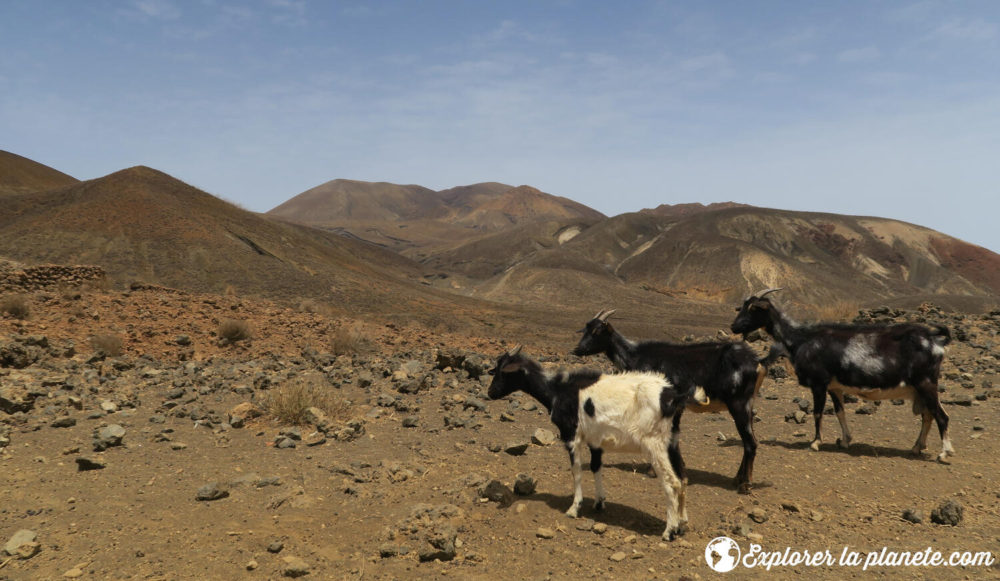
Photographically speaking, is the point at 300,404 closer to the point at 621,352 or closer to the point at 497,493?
the point at 497,493

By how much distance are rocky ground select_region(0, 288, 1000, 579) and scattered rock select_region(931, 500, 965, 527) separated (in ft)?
0.07

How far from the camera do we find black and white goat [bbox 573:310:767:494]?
285 inches

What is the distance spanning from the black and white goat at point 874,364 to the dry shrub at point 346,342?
11.9 m

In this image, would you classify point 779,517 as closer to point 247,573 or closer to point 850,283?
point 247,573

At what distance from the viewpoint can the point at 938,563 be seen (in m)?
5.25

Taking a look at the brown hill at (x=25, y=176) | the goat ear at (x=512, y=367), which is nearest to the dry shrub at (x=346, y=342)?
the goat ear at (x=512, y=367)

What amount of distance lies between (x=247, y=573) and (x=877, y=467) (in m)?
8.14

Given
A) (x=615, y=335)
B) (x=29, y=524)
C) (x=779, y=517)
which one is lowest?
(x=29, y=524)

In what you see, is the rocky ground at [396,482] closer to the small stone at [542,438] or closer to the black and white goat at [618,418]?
the small stone at [542,438]

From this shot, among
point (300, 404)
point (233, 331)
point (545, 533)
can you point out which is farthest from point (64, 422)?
point (545, 533)

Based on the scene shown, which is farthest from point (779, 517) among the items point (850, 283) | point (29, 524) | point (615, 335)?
point (850, 283)

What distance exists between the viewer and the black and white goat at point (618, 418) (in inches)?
229

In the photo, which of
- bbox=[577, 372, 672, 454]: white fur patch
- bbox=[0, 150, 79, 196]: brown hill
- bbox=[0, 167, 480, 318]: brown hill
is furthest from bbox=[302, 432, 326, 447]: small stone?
bbox=[0, 150, 79, 196]: brown hill

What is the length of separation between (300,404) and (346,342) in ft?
24.0
